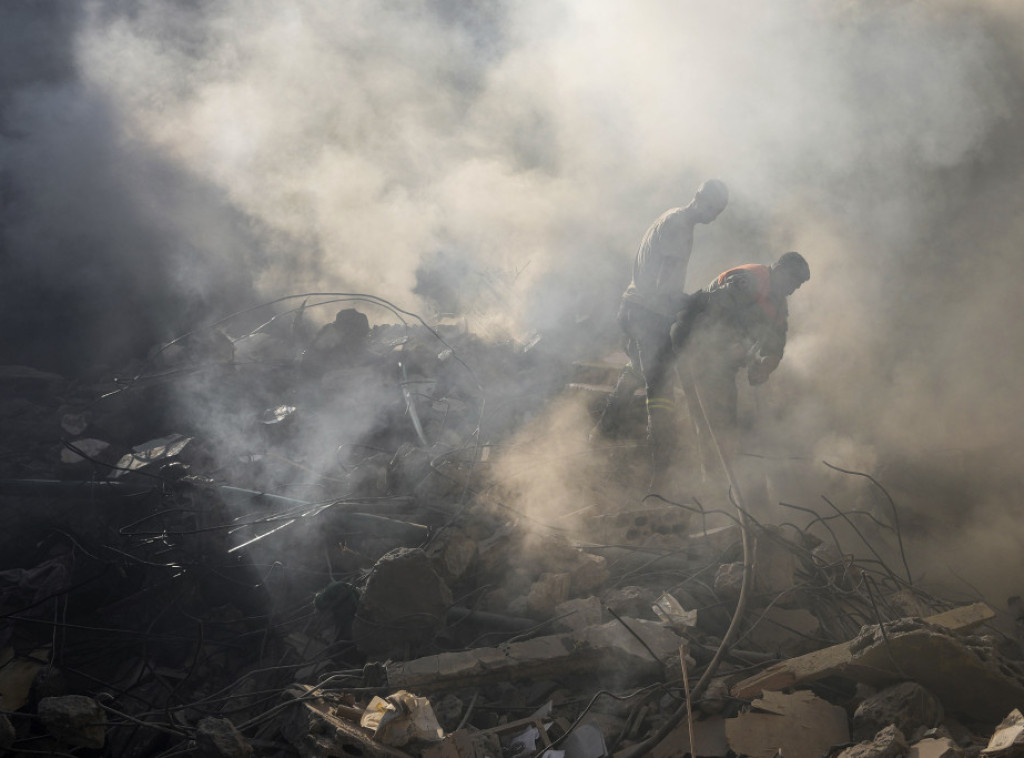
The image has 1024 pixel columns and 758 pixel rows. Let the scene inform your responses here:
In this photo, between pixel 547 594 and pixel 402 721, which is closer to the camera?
pixel 402 721

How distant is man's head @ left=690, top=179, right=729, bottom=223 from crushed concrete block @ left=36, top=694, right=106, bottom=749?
482cm

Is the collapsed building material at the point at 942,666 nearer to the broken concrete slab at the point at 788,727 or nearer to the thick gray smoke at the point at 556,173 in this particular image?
the broken concrete slab at the point at 788,727

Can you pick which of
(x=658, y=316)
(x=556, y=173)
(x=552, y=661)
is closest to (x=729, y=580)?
(x=552, y=661)

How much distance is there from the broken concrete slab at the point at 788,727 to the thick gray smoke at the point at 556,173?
2668 millimetres

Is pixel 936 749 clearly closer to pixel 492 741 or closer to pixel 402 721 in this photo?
pixel 492 741

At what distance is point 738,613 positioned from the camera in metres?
2.96

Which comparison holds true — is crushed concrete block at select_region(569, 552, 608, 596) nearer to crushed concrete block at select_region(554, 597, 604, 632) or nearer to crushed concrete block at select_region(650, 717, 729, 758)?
crushed concrete block at select_region(554, 597, 604, 632)

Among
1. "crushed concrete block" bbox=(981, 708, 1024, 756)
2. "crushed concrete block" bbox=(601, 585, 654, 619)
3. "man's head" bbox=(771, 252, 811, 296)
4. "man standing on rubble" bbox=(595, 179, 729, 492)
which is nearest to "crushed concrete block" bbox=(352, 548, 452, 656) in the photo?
"crushed concrete block" bbox=(601, 585, 654, 619)

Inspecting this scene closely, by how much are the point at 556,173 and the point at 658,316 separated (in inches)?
217

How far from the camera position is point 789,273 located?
15.8 feet

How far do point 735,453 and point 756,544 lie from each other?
150cm

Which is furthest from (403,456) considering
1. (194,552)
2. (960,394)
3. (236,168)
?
(236,168)

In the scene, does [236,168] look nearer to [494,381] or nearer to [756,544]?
[494,381]

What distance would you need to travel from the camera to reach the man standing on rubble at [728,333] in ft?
15.6
